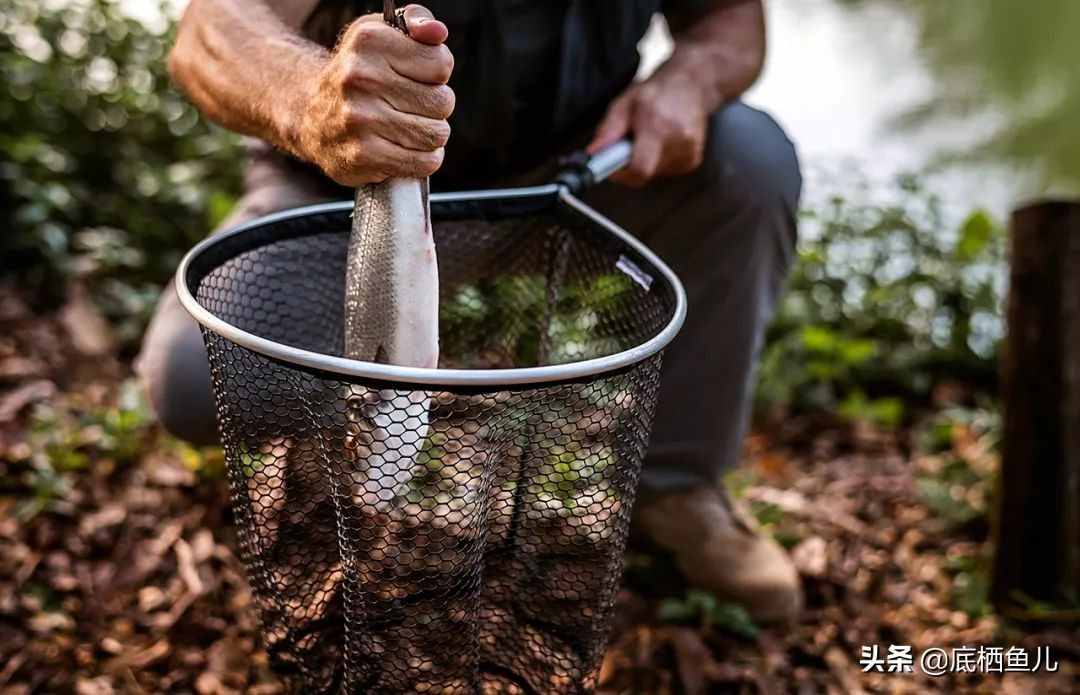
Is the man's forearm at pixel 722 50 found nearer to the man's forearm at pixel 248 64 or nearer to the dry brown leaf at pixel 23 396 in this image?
the man's forearm at pixel 248 64

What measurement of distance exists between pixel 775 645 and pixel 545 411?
0.93 meters

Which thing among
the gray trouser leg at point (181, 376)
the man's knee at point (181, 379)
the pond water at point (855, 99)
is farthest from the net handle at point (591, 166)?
the pond water at point (855, 99)

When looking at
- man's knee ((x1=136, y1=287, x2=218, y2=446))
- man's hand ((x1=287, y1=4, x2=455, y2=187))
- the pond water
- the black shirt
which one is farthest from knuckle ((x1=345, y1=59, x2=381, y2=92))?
the pond water

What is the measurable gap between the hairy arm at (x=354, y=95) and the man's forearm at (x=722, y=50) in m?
0.71

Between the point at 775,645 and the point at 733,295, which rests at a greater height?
the point at 733,295

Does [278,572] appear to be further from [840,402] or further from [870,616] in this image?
[840,402]

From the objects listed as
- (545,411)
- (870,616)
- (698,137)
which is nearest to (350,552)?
(545,411)

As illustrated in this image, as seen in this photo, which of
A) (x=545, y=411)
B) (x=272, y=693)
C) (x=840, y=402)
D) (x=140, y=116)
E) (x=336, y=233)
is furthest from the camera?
(x=140, y=116)

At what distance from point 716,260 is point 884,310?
127 centimetres

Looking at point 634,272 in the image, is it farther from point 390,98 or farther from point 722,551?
point 722,551

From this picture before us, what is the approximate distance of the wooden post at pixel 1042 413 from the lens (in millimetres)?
1791

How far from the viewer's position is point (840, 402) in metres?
2.72

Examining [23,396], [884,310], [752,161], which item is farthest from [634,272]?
[884,310]

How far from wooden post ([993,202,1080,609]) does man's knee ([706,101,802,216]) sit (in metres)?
0.42
